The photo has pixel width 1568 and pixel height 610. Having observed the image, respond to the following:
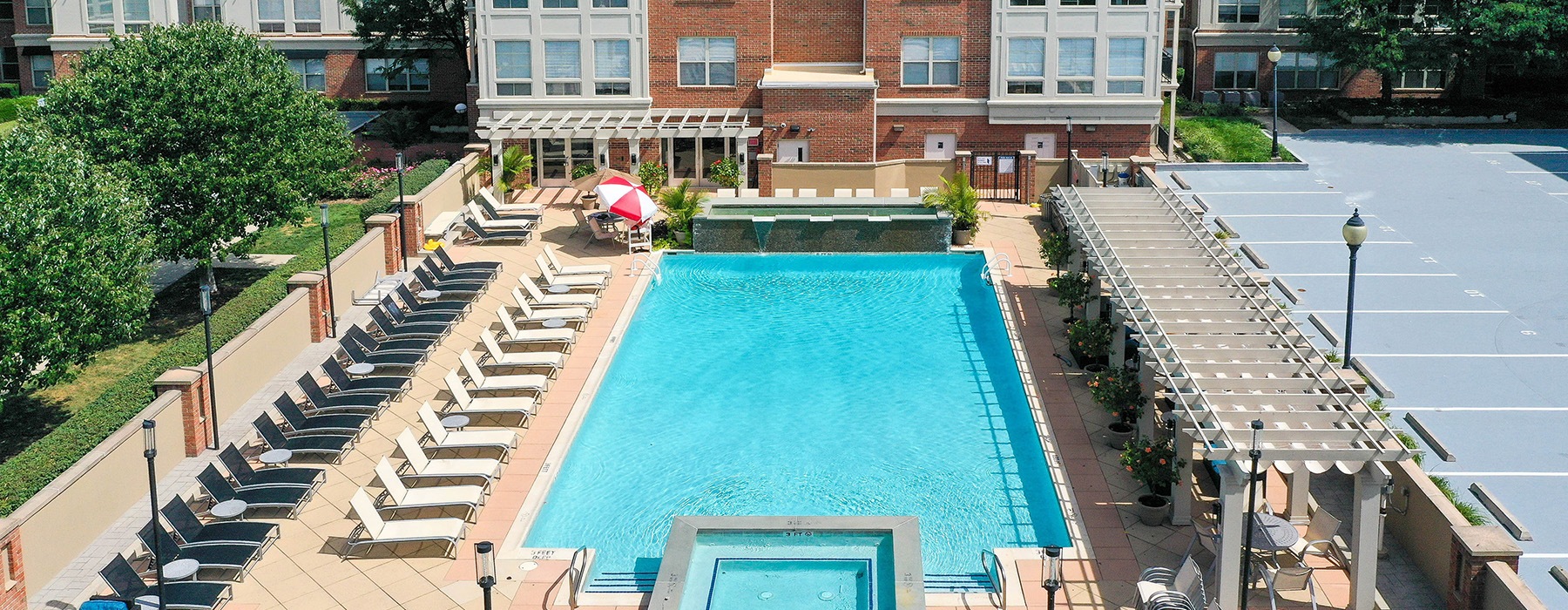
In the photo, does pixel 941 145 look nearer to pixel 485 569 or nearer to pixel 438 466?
pixel 438 466

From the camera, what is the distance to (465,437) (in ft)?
73.6

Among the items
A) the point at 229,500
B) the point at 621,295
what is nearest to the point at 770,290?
the point at 621,295

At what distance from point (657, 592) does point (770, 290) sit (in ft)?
52.6

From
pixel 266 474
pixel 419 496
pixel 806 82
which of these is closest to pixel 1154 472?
pixel 419 496

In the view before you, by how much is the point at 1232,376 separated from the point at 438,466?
11.2 metres

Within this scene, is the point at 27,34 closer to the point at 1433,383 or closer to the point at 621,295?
the point at 621,295

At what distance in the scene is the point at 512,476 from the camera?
21672mm

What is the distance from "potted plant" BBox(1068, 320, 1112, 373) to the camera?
25.7 metres

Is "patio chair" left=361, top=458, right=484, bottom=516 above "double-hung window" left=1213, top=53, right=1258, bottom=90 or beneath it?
beneath

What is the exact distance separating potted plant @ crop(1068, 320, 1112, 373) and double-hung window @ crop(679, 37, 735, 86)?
18.9 m

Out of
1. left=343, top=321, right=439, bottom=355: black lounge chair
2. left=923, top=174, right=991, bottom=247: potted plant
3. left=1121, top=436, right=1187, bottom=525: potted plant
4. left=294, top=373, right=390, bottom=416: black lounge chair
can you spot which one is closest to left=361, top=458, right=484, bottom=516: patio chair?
left=294, top=373, right=390, bottom=416: black lounge chair

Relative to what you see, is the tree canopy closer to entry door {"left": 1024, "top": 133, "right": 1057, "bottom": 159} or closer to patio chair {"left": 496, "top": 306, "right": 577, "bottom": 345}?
patio chair {"left": 496, "top": 306, "right": 577, "bottom": 345}

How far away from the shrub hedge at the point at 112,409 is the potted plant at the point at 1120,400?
14.4 meters

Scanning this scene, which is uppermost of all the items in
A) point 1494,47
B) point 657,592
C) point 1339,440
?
point 1494,47
